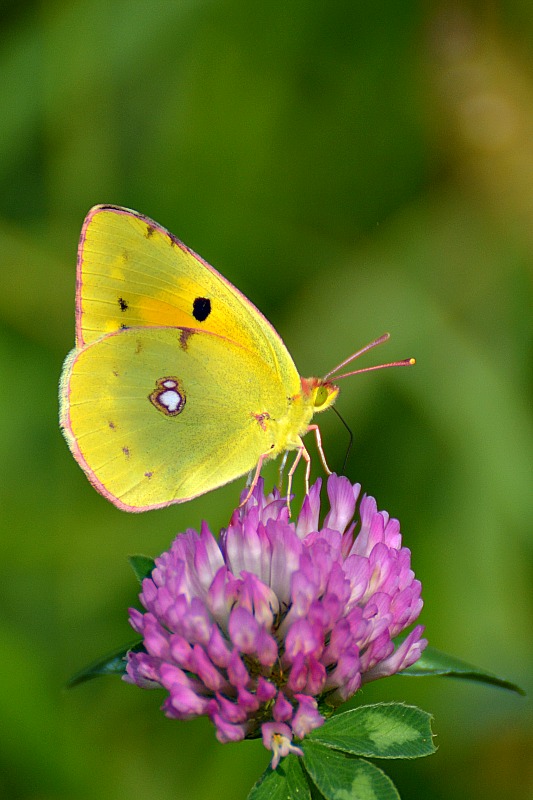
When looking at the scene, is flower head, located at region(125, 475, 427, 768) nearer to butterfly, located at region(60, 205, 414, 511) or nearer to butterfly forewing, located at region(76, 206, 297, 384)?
butterfly, located at region(60, 205, 414, 511)

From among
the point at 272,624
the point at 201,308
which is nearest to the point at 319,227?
the point at 201,308

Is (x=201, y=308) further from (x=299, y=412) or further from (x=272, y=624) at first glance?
(x=272, y=624)

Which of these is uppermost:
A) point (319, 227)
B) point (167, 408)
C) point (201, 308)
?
point (319, 227)

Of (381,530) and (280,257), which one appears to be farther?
(280,257)

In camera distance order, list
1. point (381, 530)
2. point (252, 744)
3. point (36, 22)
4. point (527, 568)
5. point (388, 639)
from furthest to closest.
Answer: point (36, 22) → point (527, 568) → point (252, 744) → point (381, 530) → point (388, 639)

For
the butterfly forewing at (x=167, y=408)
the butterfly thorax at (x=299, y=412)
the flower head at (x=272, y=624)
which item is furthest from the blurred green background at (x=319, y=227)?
the flower head at (x=272, y=624)

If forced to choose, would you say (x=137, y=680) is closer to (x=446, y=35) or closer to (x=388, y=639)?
(x=388, y=639)

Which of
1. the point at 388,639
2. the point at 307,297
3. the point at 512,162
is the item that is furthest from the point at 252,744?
the point at 512,162
